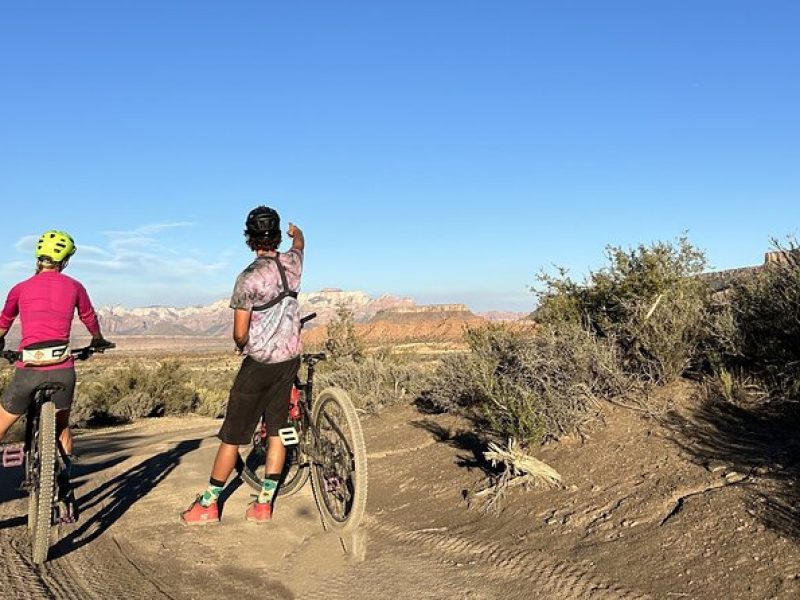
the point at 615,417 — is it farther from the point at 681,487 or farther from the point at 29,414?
the point at 29,414

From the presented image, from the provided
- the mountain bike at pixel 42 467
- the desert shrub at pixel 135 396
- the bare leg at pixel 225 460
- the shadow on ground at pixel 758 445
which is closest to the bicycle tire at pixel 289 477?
the bare leg at pixel 225 460

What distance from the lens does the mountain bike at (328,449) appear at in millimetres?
4469

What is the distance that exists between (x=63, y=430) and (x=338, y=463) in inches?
83.6

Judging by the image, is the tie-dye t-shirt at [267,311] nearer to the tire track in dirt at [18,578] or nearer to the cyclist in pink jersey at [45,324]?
the cyclist in pink jersey at [45,324]

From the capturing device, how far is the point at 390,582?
3.83 metres

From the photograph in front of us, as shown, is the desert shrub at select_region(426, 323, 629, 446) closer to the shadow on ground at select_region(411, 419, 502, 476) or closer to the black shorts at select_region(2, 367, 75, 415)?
the shadow on ground at select_region(411, 419, 502, 476)

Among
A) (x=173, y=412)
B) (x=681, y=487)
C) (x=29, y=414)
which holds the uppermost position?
(x=29, y=414)

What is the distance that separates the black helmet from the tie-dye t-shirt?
0.62ft

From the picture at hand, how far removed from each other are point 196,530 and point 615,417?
12.0 feet

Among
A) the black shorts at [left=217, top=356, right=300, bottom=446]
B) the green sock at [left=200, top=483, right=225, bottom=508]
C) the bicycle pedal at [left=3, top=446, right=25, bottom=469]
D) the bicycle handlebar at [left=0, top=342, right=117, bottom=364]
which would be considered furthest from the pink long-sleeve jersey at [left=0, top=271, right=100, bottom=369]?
the green sock at [left=200, top=483, right=225, bottom=508]

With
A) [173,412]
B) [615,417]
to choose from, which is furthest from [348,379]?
[173,412]

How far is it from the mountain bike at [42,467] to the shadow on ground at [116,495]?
0.60 ft

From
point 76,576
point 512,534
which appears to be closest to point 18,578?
point 76,576

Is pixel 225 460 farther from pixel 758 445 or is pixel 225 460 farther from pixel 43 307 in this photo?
pixel 758 445
